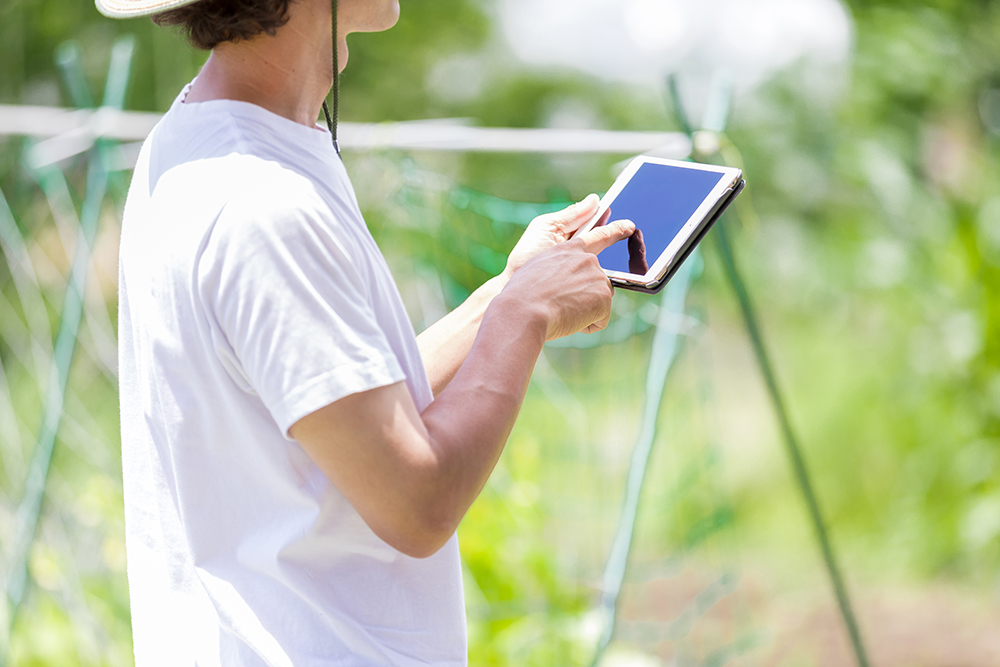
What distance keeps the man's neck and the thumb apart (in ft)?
1.03

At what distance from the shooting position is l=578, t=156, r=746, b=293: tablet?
40.2 inches

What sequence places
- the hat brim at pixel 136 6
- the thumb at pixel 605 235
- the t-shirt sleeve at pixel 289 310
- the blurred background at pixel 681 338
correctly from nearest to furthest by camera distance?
1. the t-shirt sleeve at pixel 289 310
2. the hat brim at pixel 136 6
3. the thumb at pixel 605 235
4. the blurred background at pixel 681 338

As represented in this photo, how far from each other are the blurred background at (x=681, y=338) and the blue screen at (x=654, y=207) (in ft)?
1.93

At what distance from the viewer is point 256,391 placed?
2.41 ft

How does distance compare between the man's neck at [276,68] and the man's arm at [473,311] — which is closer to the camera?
the man's neck at [276,68]

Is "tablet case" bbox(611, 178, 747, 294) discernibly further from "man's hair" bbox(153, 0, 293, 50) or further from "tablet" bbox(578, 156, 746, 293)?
"man's hair" bbox(153, 0, 293, 50)

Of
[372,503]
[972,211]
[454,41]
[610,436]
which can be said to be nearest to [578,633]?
[610,436]

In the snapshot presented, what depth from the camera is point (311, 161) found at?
792 mm

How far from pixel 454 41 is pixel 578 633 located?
4.62 m

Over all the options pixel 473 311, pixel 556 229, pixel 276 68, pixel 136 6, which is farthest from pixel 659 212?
pixel 136 6

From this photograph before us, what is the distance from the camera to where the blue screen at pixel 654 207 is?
41.3 inches

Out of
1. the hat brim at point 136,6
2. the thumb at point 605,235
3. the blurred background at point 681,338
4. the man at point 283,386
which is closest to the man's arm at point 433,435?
the man at point 283,386

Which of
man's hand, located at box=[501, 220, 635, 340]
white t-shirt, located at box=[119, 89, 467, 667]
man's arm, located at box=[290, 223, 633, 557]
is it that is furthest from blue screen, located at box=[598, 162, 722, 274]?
white t-shirt, located at box=[119, 89, 467, 667]

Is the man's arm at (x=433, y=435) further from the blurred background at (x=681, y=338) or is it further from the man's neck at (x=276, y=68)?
the blurred background at (x=681, y=338)
